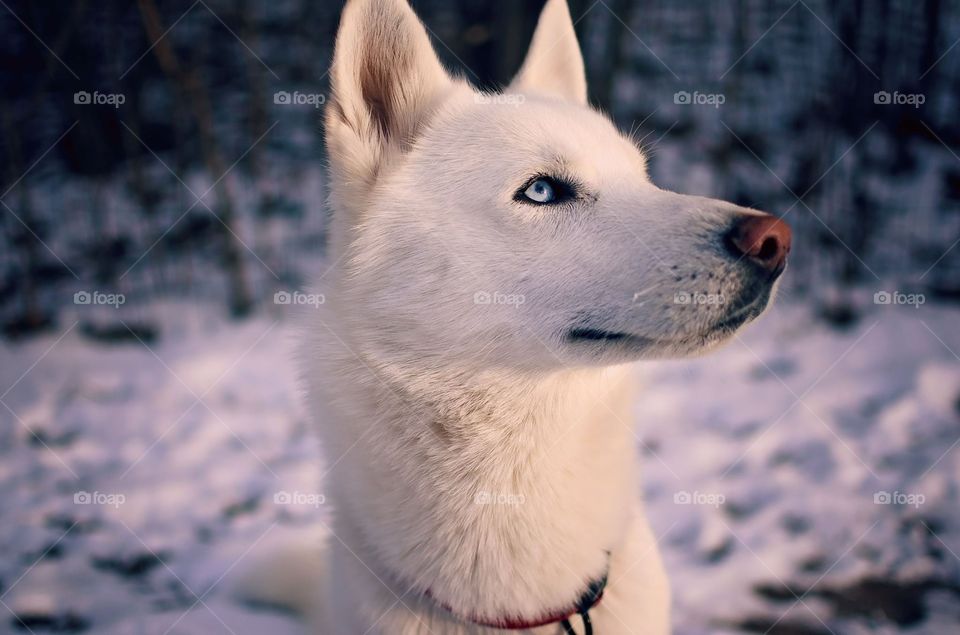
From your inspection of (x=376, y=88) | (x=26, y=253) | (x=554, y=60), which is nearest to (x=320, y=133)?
(x=26, y=253)

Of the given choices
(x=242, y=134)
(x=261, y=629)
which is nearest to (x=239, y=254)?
(x=242, y=134)

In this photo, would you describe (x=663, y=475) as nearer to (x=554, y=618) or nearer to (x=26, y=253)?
(x=554, y=618)

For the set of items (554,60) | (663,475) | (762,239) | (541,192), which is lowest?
(663,475)

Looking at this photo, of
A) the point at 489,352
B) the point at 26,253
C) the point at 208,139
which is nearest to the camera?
the point at 489,352

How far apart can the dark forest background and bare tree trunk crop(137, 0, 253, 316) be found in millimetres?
22

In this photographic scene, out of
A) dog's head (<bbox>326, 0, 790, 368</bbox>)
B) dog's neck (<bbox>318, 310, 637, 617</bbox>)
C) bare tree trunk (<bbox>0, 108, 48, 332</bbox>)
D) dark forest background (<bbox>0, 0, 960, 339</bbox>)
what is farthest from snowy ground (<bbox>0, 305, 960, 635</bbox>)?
dog's head (<bbox>326, 0, 790, 368</bbox>)

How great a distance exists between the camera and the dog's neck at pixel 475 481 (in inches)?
63.9

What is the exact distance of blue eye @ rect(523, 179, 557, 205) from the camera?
1646 mm

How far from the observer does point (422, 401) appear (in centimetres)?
163

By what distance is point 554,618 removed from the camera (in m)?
1.65

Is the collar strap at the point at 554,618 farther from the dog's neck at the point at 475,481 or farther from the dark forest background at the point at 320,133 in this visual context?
the dark forest background at the point at 320,133

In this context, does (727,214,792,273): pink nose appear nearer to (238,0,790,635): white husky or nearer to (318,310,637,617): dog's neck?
(238,0,790,635): white husky

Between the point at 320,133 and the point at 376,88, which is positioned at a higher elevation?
the point at 376,88

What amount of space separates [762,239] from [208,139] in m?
4.13
